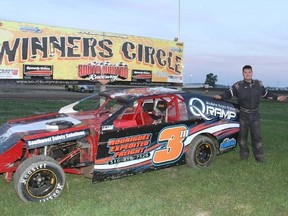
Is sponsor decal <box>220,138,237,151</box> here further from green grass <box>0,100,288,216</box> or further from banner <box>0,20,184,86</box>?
banner <box>0,20,184,86</box>

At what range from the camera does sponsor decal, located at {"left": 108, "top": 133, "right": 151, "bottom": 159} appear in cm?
569

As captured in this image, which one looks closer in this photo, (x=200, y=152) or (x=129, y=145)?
(x=129, y=145)

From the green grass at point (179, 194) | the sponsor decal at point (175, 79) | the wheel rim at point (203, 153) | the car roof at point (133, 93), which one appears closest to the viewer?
the green grass at point (179, 194)

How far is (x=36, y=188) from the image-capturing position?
5090 mm

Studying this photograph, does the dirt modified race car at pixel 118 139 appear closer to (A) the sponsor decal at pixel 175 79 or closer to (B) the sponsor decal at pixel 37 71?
(B) the sponsor decal at pixel 37 71

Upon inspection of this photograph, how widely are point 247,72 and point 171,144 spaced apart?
2169 mm

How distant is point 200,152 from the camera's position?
22.5ft

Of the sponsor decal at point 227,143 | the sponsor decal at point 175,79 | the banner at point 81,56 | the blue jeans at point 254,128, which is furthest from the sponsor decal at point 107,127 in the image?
the sponsor decal at point 175,79

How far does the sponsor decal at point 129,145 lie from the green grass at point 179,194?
0.50 metres

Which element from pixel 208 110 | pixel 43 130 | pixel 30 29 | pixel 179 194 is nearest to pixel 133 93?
pixel 208 110

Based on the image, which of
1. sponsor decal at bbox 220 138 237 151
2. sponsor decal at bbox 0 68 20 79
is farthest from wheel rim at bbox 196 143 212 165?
sponsor decal at bbox 0 68 20 79

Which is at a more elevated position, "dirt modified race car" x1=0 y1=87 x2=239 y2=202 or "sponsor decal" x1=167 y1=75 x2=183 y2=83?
"sponsor decal" x1=167 y1=75 x2=183 y2=83

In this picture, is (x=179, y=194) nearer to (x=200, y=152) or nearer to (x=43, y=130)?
(x=200, y=152)

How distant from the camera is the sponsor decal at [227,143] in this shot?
7203 millimetres
